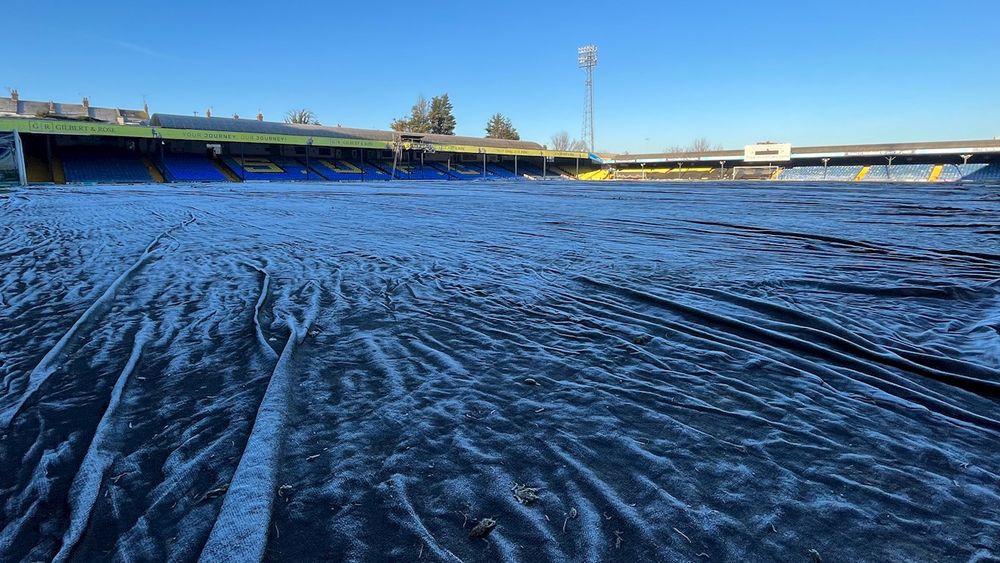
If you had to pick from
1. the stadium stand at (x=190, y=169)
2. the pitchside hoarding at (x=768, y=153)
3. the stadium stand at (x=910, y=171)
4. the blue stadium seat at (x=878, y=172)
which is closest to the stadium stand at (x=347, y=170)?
the stadium stand at (x=190, y=169)

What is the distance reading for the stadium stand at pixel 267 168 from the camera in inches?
1071

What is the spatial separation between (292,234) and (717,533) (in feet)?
18.3

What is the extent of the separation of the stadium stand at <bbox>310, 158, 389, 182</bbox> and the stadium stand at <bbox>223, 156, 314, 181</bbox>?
3.05 ft

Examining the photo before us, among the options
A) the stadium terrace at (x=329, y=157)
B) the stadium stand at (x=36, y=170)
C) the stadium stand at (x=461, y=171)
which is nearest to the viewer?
the stadium stand at (x=36, y=170)

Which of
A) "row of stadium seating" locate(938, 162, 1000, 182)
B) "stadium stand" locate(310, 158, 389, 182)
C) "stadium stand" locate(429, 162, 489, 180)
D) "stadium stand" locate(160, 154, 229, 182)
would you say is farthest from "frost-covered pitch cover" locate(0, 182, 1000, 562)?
"row of stadium seating" locate(938, 162, 1000, 182)

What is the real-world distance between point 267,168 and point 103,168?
746 cm

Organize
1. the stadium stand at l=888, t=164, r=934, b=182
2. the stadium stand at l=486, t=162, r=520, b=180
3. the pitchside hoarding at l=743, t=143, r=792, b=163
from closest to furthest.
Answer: the stadium stand at l=888, t=164, r=934, b=182 < the pitchside hoarding at l=743, t=143, r=792, b=163 < the stadium stand at l=486, t=162, r=520, b=180

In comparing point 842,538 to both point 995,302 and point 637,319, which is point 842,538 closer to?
point 637,319

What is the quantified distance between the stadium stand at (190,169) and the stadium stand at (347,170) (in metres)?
5.43

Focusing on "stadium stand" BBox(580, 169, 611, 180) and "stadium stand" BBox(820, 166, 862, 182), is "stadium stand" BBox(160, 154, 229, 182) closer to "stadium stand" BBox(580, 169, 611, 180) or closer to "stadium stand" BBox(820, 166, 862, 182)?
"stadium stand" BBox(580, 169, 611, 180)

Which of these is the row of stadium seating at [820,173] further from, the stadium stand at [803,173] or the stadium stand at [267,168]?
the stadium stand at [267,168]

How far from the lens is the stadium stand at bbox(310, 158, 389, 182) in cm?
3023

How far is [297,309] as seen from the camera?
2.74m

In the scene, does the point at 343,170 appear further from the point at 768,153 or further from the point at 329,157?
the point at 768,153
